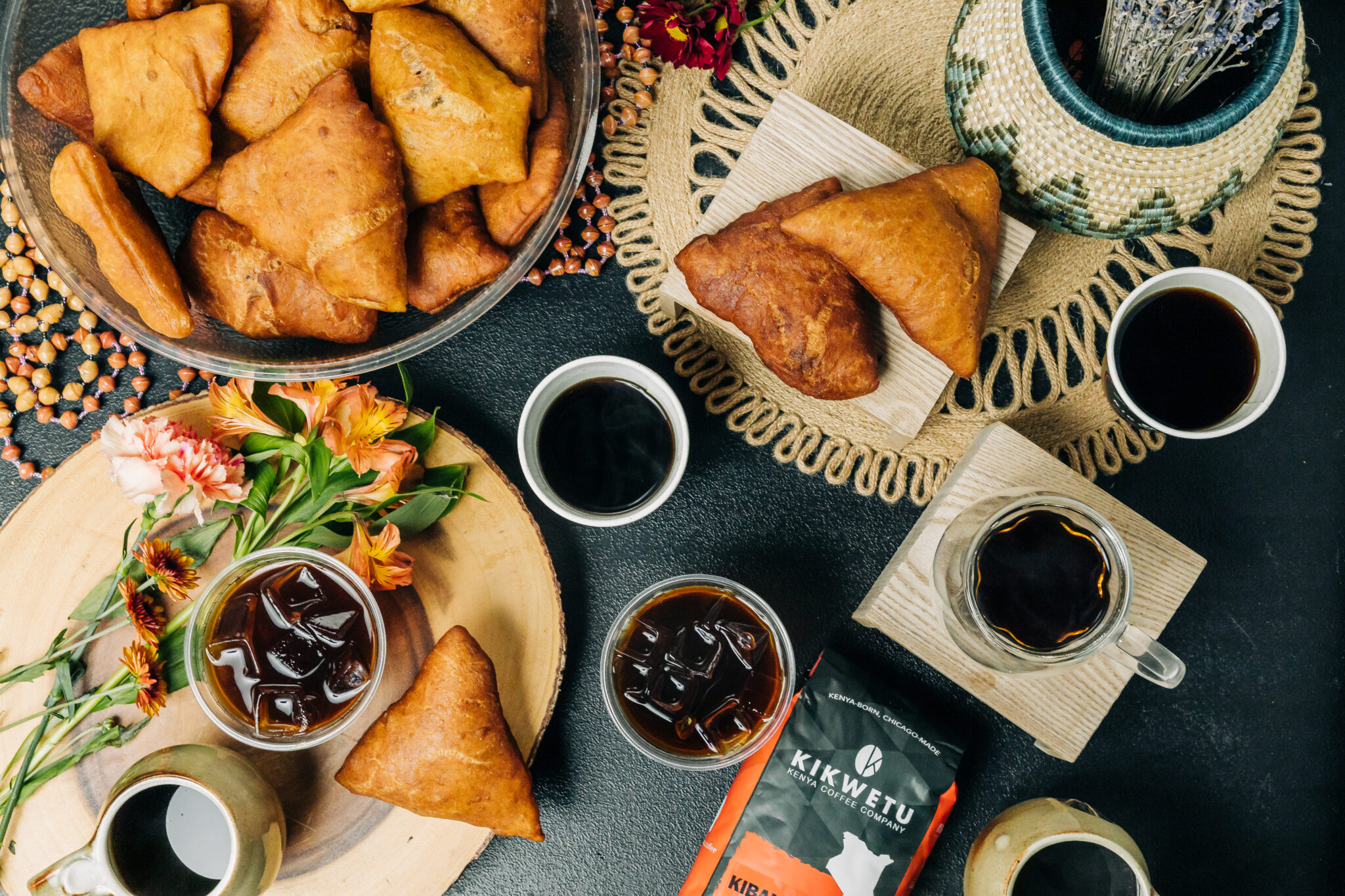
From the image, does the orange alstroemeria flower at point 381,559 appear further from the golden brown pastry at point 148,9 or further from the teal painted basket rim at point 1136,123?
the teal painted basket rim at point 1136,123

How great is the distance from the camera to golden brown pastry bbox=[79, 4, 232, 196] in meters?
0.85

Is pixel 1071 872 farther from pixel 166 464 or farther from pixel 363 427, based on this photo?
pixel 166 464

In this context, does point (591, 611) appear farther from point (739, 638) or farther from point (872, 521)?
point (872, 521)

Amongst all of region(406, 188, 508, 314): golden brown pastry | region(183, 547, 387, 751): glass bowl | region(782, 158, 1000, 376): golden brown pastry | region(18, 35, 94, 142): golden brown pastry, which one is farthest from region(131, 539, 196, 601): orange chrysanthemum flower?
region(782, 158, 1000, 376): golden brown pastry

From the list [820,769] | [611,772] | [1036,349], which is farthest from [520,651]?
[1036,349]

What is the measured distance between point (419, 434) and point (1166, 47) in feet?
3.01

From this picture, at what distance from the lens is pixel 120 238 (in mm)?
839

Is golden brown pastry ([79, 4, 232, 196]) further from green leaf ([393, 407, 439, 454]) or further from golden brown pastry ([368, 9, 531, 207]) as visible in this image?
green leaf ([393, 407, 439, 454])

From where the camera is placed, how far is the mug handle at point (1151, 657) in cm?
90

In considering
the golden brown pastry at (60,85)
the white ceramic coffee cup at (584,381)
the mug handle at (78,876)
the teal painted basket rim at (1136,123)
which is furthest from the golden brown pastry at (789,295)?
the mug handle at (78,876)

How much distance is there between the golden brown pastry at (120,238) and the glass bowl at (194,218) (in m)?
0.06

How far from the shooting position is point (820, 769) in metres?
1.08

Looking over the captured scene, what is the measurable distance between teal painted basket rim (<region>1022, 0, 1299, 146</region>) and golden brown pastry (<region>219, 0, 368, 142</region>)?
71 centimetres

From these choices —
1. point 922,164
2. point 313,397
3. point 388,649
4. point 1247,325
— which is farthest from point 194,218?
point 1247,325
